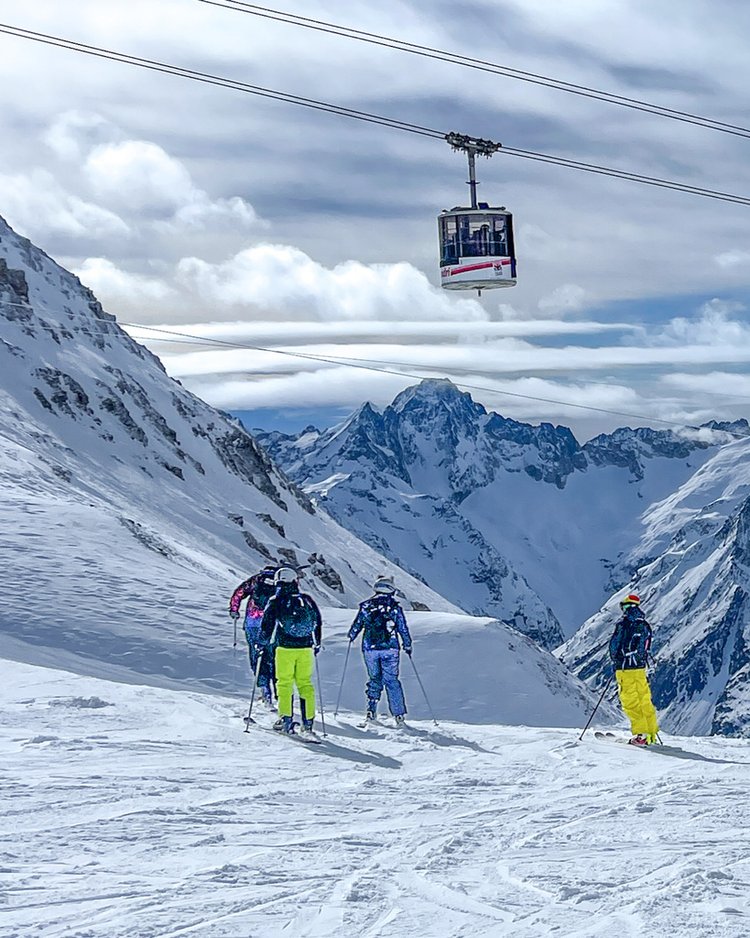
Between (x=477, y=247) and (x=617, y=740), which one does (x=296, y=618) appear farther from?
(x=477, y=247)

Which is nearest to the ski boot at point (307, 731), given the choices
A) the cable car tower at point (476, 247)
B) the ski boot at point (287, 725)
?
the ski boot at point (287, 725)

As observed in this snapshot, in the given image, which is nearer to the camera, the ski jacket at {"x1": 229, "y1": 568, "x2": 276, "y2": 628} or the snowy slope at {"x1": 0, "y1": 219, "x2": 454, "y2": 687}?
the ski jacket at {"x1": 229, "y1": 568, "x2": 276, "y2": 628}

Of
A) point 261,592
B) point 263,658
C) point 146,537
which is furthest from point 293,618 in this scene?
point 146,537

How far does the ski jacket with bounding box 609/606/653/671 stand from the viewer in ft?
55.2

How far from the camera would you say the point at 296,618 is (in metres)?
15.3

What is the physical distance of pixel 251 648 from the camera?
18891 mm

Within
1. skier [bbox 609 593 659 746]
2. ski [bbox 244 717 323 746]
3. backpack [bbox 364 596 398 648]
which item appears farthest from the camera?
backpack [bbox 364 596 398 648]

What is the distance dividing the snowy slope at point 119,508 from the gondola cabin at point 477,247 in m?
9.23

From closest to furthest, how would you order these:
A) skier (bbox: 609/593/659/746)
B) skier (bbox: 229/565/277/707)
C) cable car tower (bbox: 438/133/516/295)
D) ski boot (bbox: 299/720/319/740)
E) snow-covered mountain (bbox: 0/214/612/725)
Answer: ski boot (bbox: 299/720/319/740) < skier (bbox: 609/593/659/746) < skier (bbox: 229/565/277/707) < cable car tower (bbox: 438/133/516/295) < snow-covered mountain (bbox: 0/214/612/725)

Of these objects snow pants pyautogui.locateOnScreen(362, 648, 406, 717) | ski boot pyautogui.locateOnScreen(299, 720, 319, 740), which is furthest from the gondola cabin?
ski boot pyautogui.locateOnScreen(299, 720, 319, 740)

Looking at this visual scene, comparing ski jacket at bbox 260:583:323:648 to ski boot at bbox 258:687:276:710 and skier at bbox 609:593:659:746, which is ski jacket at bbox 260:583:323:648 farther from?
skier at bbox 609:593:659:746

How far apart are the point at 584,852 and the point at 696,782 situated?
4.21 m

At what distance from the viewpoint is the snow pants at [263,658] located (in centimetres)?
1788

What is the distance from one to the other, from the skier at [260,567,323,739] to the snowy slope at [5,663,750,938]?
0.50 m
